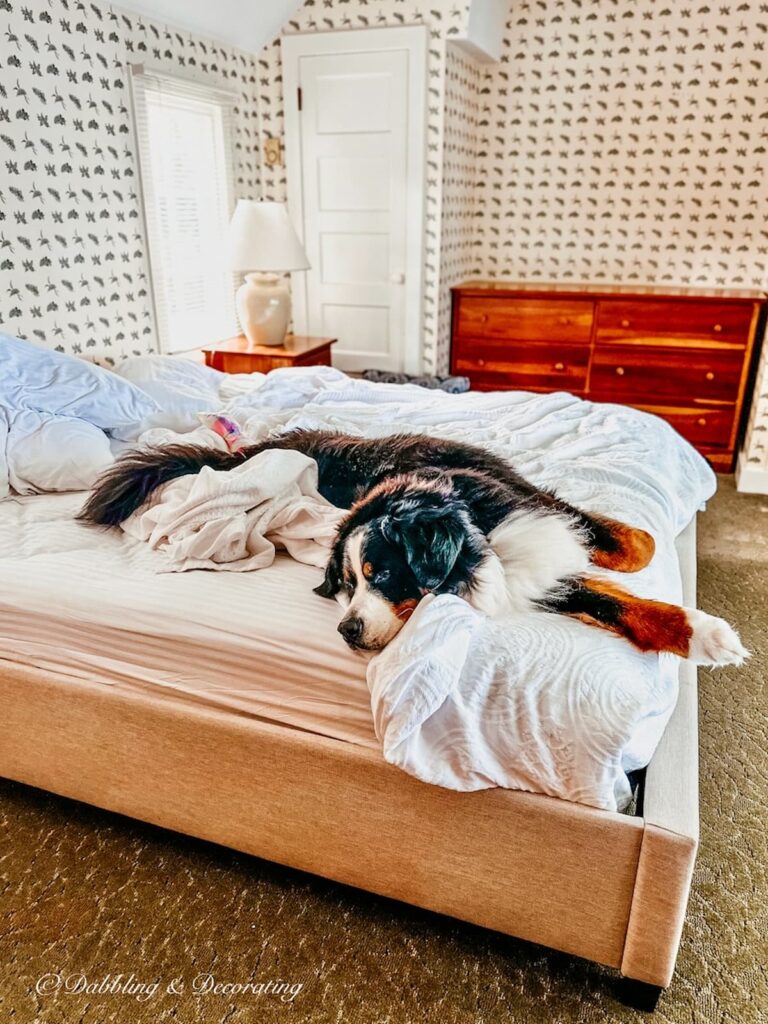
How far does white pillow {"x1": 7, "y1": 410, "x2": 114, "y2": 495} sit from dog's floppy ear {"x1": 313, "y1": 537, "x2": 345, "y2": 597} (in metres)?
0.83

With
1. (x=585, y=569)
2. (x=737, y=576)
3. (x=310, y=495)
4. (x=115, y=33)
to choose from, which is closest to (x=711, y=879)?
(x=585, y=569)

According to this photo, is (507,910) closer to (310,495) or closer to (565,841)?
(565,841)

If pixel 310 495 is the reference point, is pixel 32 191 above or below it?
above

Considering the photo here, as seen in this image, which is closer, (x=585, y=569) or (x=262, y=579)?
(x=585, y=569)

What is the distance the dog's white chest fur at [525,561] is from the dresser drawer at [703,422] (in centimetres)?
281

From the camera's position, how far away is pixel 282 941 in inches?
57.1

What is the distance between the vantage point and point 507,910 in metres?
1.34

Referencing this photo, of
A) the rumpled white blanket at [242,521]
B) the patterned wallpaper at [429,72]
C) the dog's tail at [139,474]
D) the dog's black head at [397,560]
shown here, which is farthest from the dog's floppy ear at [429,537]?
the patterned wallpaper at [429,72]

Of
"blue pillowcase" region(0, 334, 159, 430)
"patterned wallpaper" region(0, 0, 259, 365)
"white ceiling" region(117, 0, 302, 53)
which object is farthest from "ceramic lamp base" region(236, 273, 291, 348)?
"blue pillowcase" region(0, 334, 159, 430)

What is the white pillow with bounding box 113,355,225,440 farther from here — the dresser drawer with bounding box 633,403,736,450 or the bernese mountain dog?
the dresser drawer with bounding box 633,403,736,450

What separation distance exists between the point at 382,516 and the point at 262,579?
0.28 meters

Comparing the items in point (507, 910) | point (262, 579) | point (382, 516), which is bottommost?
point (507, 910)

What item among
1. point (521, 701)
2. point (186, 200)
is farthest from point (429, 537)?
point (186, 200)

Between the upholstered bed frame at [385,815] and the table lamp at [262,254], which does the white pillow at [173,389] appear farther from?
the upholstered bed frame at [385,815]
